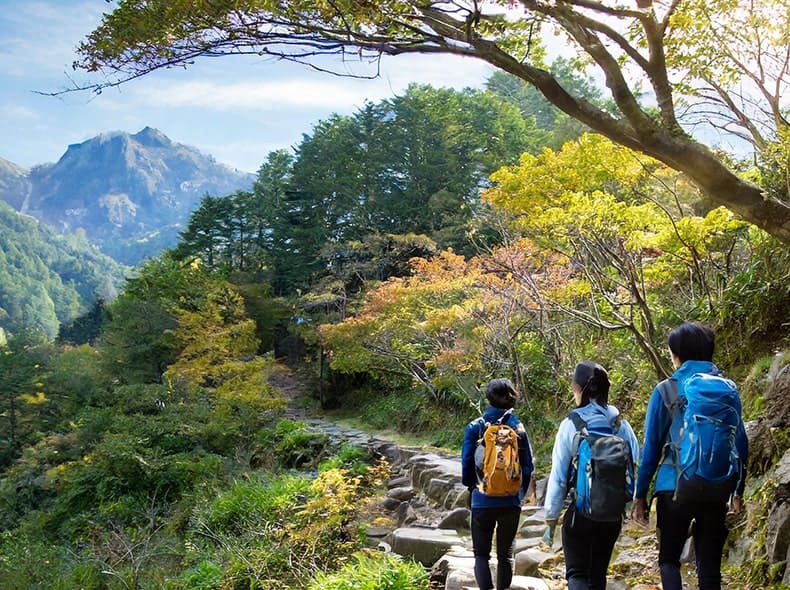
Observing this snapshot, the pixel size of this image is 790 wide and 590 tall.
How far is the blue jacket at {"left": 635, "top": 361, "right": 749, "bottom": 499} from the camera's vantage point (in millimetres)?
2172

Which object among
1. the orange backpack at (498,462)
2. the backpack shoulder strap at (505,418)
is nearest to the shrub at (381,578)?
the orange backpack at (498,462)

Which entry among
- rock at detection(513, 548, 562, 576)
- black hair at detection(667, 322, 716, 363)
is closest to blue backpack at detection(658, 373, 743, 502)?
black hair at detection(667, 322, 716, 363)

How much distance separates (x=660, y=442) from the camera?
2.21 metres

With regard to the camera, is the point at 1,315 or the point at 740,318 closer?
the point at 740,318

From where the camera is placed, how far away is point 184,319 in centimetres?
1409

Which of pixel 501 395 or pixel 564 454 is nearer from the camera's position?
pixel 564 454

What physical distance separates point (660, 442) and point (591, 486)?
333mm

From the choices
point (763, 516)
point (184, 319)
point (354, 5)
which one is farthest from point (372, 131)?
point (763, 516)

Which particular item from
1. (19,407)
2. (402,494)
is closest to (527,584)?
(402,494)

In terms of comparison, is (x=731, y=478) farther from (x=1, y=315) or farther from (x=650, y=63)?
(x=1, y=315)

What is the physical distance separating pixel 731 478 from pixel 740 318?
3.07 m

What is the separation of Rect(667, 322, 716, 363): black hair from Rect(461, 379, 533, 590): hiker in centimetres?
85

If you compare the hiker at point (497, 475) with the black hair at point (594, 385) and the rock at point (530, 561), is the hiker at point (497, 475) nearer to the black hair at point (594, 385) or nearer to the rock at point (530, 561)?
the black hair at point (594, 385)

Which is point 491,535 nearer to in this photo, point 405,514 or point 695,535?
point 695,535
